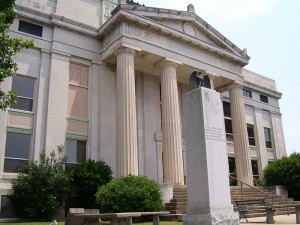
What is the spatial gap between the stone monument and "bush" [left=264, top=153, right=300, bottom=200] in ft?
49.2

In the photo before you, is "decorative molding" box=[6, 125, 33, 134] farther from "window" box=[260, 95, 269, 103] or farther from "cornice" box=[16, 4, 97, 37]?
"window" box=[260, 95, 269, 103]

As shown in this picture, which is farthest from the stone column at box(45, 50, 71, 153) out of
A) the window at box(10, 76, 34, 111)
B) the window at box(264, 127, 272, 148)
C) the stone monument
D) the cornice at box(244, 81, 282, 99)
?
the window at box(264, 127, 272, 148)

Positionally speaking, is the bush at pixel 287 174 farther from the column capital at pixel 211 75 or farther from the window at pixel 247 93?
the window at pixel 247 93

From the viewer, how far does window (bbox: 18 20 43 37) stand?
1959cm

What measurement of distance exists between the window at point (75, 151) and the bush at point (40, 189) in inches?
95.9

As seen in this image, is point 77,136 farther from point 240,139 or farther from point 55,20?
point 240,139

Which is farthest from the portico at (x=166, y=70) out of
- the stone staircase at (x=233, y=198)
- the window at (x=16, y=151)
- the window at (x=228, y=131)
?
the window at (x=16, y=151)

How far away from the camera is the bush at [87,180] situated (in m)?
17.0

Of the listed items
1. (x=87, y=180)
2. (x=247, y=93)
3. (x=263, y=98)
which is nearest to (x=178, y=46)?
(x=87, y=180)

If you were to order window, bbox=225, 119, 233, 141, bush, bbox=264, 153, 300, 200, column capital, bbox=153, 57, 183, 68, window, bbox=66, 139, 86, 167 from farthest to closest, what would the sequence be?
window, bbox=225, 119, 233, 141
bush, bbox=264, 153, 300, 200
column capital, bbox=153, 57, 183, 68
window, bbox=66, 139, 86, 167

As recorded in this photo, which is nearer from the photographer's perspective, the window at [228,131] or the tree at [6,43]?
the tree at [6,43]

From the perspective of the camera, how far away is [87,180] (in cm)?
1692

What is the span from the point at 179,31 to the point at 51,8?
27.6ft

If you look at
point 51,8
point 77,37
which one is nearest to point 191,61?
point 77,37
